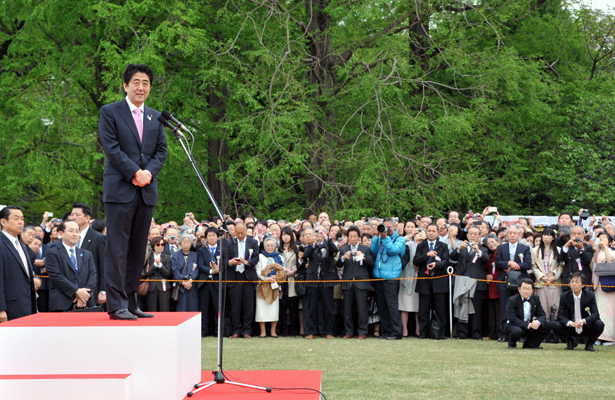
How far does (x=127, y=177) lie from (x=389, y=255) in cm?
747

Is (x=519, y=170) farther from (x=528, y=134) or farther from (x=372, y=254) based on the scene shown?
(x=372, y=254)

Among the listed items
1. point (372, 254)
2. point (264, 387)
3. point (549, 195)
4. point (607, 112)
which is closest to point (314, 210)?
point (372, 254)

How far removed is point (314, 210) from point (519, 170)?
762 cm

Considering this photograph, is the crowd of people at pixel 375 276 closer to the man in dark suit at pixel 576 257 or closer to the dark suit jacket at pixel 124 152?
the man in dark suit at pixel 576 257

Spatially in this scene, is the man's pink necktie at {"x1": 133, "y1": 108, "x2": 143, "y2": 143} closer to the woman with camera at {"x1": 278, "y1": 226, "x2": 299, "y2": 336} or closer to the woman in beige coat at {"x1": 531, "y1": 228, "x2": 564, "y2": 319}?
the woman with camera at {"x1": 278, "y1": 226, "x2": 299, "y2": 336}

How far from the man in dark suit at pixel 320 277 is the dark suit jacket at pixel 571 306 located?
3.73 meters

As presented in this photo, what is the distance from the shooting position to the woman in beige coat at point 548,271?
1136 centimetres

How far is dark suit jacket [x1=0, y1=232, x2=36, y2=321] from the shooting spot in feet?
22.5

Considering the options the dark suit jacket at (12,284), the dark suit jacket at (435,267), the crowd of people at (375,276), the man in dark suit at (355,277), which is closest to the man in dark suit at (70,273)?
the dark suit jacket at (12,284)

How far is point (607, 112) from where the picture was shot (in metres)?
22.7

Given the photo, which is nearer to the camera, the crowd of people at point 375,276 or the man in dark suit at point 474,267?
the crowd of people at point 375,276

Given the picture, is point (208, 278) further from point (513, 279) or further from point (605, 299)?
point (605, 299)

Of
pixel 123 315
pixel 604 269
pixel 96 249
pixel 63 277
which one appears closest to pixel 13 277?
pixel 63 277

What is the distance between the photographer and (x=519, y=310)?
34.4ft
